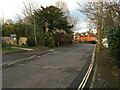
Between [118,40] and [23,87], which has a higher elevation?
[118,40]

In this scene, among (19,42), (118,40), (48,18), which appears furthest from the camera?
(48,18)

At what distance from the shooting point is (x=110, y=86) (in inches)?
400

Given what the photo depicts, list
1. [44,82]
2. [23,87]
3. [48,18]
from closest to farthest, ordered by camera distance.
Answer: [23,87]
[44,82]
[48,18]

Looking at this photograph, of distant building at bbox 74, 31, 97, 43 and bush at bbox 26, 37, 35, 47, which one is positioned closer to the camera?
bush at bbox 26, 37, 35, 47

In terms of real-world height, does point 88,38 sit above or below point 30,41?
below

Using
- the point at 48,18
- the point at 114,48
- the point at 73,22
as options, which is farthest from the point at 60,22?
the point at 114,48

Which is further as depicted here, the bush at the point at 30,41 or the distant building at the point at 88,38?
the distant building at the point at 88,38

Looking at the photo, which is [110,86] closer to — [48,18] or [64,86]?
[64,86]

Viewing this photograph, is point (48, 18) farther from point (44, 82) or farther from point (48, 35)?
point (44, 82)

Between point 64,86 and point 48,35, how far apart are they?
49840 mm

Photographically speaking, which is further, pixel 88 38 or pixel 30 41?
pixel 88 38

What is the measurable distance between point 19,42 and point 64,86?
45.0 metres

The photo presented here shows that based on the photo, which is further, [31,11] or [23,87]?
[31,11]

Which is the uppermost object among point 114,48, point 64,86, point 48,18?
point 48,18
